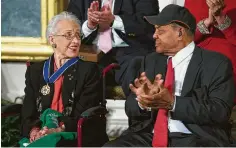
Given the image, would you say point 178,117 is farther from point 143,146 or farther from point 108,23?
point 108,23

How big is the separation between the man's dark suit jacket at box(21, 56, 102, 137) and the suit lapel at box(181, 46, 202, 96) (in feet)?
2.18

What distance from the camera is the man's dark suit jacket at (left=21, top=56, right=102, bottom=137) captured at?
399 centimetres

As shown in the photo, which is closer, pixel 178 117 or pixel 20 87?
pixel 178 117

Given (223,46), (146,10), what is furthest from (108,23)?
(223,46)

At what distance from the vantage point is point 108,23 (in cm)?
454

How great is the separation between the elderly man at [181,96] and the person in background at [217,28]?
0.56 m

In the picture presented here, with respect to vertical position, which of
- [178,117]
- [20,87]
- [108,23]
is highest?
[108,23]

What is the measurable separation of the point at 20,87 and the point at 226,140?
2.01 meters

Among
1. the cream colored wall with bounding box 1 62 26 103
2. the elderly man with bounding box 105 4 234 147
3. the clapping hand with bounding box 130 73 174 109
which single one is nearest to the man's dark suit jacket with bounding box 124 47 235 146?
the elderly man with bounding box 105 4 234 147

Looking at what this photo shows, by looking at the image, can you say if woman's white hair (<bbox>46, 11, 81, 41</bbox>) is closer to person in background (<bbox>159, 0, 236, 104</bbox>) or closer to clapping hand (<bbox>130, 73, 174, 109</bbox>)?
clapping hand (<bbox>130, 73, 174, 109</bbox>)

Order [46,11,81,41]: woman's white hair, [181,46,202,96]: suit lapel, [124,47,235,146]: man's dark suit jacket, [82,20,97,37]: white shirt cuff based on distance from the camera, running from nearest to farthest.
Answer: [124,47,235,146]: man's dark suit jacket
[181,46,202,96]: suit lapel
[46,11,81,41]: woman's white hair
[82,20,97,37]: white shirt cuff

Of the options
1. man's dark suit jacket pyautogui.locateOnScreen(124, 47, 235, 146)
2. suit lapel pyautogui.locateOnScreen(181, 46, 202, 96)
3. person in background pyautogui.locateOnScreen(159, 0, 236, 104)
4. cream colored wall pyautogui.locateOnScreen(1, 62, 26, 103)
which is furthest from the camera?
cream colored wall pyautogui.locateOnScreen(1, 62, 26, 103)

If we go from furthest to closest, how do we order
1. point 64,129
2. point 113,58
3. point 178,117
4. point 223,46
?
point 113,58
point 223,46
point 64,129
point 178,117

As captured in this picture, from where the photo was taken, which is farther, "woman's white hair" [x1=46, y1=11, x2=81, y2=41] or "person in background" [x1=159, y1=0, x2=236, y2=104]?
"person in background" [x1=159, y1=0, x2=236, y2=104]
